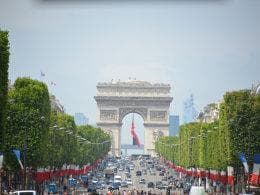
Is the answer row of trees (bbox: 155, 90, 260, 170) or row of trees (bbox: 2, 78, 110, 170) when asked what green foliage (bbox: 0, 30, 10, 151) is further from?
row of trees (bbox: 155, 90, 260, 170)

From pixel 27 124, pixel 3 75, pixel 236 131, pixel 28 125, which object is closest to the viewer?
pixel 3 75

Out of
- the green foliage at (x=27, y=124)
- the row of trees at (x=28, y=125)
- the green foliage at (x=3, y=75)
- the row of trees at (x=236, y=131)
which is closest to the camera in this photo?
the green foliage at (x=3, y=75)

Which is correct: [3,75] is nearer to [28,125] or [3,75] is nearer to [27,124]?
[27,124]

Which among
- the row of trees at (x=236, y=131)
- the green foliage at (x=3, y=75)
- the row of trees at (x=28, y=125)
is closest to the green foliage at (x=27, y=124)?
the row of trees at (x=28, y=125)

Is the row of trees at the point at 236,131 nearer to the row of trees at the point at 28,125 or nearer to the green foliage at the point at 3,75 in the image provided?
the row of trees at the point at 28,125

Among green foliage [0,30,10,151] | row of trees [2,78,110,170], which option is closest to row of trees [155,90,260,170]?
row of trees [2,78,110,170]

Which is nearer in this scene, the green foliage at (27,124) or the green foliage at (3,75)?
the green foliage at (3,75)

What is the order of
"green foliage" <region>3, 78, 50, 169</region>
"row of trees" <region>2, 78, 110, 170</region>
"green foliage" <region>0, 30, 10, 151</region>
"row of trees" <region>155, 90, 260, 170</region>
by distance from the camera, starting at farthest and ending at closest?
1. "row of trees" <region>155, 90, 260, 170</region>
2. "green foliage" <region>3, 78, 50, 169</region>
3. "row of trees" <region>2, 78, 110, 170</region>
4. "green foliage" <region>0, 30, 10, 151</region>

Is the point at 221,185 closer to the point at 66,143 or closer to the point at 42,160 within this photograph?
the point at 66,143

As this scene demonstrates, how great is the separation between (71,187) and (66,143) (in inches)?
308

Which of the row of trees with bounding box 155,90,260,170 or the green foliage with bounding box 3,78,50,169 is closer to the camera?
the green foliage with bounding box 3,78,50,169

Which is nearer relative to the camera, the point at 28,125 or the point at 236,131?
the point at 28,125

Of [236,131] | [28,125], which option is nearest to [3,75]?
[28,125]

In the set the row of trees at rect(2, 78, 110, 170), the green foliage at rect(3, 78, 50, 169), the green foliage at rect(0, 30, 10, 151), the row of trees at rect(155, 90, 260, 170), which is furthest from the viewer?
the row of trees at rect(155, 90, 260, 170)
